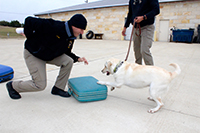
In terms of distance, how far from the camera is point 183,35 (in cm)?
1330

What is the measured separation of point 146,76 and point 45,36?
1.61m

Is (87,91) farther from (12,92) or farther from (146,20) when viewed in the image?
(146,20)

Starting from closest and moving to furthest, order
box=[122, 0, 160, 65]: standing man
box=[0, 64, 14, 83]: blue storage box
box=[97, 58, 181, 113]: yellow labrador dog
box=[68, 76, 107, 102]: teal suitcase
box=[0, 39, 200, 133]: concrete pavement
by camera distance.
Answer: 1. box=[0, 39, 200, 133]: concrete pavement
2. box=[97, 58, 181, 113]: yellow labrador dog
3. box=[68, 76, 107, 102]: teal suitcase
4. box=[122, 0, 160, 65]: standing man
5. box=[0, 64, 14, 83]: blue storage box

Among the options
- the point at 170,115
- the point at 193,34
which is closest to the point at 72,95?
the point at 170,115

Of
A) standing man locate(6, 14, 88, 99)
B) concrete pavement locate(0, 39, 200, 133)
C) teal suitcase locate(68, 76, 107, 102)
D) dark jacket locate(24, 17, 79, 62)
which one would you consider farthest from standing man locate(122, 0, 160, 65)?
dark jacket locate(24, 17, 79, 62)

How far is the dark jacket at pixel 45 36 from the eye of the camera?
Result: 221 centimetres

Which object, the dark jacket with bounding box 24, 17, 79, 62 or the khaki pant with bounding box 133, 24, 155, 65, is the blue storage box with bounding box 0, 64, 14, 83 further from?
the khaki pant with bounding box 133, 24, 155, 65

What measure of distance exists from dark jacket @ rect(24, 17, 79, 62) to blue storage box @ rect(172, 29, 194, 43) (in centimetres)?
1355

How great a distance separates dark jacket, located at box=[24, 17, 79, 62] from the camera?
221 cm

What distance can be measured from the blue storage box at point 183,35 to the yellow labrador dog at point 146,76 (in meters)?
12.8

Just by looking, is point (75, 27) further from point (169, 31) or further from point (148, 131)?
point (169, 31)

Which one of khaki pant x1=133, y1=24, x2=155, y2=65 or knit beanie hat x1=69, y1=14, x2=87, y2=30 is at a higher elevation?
knit beanie hat x1=69, y1=14, x2=87, y2=30

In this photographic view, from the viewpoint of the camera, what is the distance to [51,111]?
220 centimetres

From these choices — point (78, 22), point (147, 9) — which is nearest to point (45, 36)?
point (78, 22)
